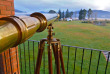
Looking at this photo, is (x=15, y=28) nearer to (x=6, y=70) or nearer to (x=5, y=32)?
(x=5, y=32)

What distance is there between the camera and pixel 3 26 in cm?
47

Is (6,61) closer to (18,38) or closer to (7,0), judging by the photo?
(7,0)

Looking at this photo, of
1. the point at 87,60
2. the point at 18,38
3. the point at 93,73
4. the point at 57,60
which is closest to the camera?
the point at 18,38

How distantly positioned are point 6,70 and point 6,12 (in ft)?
3.34

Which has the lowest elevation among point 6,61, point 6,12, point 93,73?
point 93,73

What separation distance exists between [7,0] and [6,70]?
1.21m

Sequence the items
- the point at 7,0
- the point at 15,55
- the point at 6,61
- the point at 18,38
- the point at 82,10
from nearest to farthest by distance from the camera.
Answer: the point at 18,38, the point at 7,0, the point at 6,61, the point at 15,55, the point at 82,10

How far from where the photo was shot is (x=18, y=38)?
54cm

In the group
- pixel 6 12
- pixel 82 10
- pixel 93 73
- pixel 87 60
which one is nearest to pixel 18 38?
pixel 6 12

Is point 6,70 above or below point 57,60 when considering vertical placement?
below

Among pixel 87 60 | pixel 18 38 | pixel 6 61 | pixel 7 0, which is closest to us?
pixel 18 38

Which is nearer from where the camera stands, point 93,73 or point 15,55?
point 15,55

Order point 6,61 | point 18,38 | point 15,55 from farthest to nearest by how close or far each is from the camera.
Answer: point 15,55 → point 6,61 → point 18,38

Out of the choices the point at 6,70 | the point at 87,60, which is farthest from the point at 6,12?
the point at 87,60
